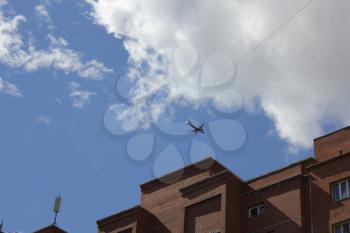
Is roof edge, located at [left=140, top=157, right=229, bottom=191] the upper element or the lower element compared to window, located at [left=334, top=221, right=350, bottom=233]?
upper

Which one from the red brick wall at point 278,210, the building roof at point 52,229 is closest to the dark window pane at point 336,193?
the red brick wall at point 278,210

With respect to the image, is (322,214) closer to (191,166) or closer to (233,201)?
(233,201)

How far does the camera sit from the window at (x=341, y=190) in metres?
47.1

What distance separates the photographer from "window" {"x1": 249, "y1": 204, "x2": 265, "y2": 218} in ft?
167

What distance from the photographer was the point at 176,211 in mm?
55125

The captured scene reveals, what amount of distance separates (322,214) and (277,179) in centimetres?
472

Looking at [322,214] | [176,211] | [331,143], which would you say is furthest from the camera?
[176,211]

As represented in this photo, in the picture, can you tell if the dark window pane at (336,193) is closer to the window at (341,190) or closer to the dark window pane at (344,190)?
the window at (341,190)

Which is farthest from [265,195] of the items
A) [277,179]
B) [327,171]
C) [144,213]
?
[144,213]

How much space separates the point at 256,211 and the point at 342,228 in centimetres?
707

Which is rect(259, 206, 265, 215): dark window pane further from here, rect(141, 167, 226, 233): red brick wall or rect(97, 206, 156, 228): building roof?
rect(97, 206, 156, 228): building roof

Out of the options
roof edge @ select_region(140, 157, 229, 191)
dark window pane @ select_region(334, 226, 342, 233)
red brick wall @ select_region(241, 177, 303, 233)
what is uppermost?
roof edge @ select_region(140, 157, 229, 191)

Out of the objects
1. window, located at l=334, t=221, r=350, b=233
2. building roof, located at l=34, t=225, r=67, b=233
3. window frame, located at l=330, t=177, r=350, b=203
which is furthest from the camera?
building roof, located at l=34, t=225, r=67, b=233

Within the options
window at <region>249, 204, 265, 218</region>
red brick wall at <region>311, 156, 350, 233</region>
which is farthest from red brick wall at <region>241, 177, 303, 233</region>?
red brick wall at <region>311, 156, 350, 233</region>
